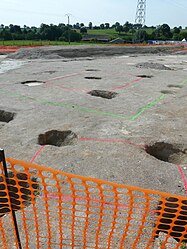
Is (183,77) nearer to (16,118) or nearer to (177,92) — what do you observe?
(177,92)

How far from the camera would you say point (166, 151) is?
22.7 ft

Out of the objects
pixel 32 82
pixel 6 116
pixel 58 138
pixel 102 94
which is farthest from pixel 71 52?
pixel 58 138

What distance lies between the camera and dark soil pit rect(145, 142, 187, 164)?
22.0 feet

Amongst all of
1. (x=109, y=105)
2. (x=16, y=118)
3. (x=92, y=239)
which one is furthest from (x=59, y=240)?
(x=109, y=105)

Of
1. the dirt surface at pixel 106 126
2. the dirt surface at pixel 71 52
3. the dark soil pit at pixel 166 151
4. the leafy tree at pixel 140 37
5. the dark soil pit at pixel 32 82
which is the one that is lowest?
the dark soil pit at pixel 166 151

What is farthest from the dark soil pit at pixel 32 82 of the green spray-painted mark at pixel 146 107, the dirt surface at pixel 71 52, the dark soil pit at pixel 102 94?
the dirt surface at pixel 71 52

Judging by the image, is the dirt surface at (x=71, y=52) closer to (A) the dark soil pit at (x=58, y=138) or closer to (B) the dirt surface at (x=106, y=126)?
(B) the dirt surface at (x=106, y=126)

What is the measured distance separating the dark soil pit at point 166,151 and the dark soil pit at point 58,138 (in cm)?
216

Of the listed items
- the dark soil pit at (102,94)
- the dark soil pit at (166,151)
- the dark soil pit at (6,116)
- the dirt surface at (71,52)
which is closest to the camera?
the dark soil pit at (166,151)

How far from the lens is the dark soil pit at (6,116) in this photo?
9246 millimetres

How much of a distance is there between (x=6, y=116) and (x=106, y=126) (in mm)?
3866

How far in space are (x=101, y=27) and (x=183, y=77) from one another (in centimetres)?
14657

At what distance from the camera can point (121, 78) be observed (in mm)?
15680

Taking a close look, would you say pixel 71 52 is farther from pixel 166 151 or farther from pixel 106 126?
pixel 166 151
